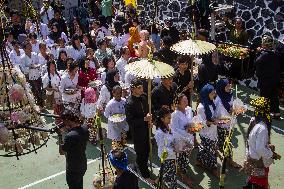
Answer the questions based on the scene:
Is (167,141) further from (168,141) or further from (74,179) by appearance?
(74,179)

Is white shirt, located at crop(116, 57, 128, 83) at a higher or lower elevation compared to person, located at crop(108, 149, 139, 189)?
higher

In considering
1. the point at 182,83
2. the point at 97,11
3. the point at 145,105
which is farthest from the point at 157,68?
the point at 97,11

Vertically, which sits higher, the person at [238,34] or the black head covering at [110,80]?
the person at [238,34]

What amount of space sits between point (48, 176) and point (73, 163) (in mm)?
2304

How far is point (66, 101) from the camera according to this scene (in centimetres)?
1098

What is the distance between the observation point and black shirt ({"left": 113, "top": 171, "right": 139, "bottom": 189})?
6062 millimetres

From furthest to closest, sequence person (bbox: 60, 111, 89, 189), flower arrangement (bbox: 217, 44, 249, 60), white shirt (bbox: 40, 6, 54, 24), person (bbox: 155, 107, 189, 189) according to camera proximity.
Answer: white shirt (bbox: 40, 6, 54, 24)
flower arrangement (bbox: 217, 44, 249, 60)
person (bbox: 155, 107, 189, 189)
person (bbox: 60, 111, 89, 189)

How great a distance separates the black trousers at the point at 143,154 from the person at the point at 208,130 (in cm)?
128

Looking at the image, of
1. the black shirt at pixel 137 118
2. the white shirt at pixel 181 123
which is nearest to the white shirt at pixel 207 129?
the white shirt at pixel 181 123

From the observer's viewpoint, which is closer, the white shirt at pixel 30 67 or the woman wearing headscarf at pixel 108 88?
the woman wearing headscarf at pixel 108 88

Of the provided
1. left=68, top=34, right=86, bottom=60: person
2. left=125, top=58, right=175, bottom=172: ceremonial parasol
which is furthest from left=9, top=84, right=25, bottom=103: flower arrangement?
left=68, top=34, right=86, bottom=60: person

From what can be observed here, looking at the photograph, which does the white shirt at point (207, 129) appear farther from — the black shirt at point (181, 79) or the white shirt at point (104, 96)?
the white shirt at point (104, 96)

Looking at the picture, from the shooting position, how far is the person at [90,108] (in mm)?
10633

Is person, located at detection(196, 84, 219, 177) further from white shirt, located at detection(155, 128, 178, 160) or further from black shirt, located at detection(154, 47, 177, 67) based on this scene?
black shirt, located at detection(154, 47, 177, 67)
